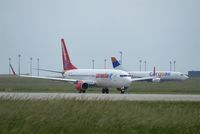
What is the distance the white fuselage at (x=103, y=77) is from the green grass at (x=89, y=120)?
130 ft

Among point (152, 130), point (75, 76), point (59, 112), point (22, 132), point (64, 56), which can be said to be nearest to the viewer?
point (22, 132)


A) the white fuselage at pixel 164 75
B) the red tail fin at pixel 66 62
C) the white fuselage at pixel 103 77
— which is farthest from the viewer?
the white fuselage at pixel 164 75

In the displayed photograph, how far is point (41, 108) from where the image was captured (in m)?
27.8

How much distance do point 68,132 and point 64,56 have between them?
57380mm

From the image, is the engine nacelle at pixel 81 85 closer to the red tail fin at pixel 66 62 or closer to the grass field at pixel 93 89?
the grass field at pixel 93 89

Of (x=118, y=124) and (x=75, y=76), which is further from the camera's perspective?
(x=75, y=76)

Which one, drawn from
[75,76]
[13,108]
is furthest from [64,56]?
[13,108]

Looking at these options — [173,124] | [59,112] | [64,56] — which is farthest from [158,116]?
[64,56]

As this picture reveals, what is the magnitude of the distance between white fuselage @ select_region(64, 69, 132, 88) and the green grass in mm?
39627

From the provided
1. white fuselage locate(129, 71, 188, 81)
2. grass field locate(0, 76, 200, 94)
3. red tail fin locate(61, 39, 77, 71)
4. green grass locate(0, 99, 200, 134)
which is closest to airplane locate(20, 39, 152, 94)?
red tail fin locate(61, 39, 77, 71)

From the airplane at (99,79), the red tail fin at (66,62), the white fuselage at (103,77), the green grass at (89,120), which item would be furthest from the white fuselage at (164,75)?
the green grass at (89,120)

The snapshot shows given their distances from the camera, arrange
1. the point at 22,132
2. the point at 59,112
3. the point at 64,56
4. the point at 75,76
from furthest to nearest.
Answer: the point at 64,56, the point at 75,76, the point at 59,112, the point at 22,132

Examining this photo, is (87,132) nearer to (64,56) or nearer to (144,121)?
(144,121)

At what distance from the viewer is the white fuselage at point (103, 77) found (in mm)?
69062
